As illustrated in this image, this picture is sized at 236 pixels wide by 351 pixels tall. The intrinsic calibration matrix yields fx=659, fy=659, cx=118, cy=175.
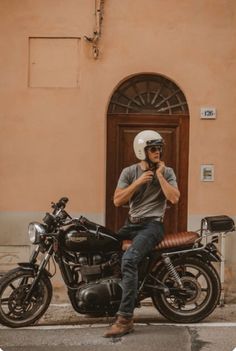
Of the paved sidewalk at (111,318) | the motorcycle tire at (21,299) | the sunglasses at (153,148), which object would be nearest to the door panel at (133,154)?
the paved sidewalk at (111,318)

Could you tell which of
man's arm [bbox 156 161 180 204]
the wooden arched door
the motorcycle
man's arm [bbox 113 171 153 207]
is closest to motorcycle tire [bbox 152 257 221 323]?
the motorcycle

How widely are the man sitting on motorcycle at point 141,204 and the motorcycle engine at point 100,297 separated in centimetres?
22

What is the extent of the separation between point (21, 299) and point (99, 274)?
0.79m

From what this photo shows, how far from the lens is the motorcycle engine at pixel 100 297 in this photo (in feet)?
20.3

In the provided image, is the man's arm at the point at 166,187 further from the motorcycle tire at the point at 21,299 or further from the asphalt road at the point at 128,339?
the motorcycle tire at the point at 21,299

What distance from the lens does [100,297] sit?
20.3 ft

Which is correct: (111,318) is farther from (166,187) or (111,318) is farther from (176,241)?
(166,187)

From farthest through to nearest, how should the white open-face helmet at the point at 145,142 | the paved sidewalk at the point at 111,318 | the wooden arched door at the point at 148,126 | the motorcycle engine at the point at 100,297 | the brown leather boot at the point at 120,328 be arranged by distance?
the wooden arched door at the point at 148,126
the paved sidewalk at the point at 111,318
the white open-face helmet at the point at 145,142
the motorcycle engine at the point at 100,297
the brown leather boot at the point at 120,328

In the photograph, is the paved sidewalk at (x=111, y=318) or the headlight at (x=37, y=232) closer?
the headlight at (x=37, y=232)

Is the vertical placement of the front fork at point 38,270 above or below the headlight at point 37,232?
below

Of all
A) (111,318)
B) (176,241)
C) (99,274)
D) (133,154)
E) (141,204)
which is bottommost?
(111,318)

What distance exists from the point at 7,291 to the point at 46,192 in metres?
2.10

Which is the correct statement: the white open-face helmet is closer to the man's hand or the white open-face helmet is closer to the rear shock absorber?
the man's hand

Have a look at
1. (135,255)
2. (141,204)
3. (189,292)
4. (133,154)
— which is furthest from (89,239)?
(133,154)
